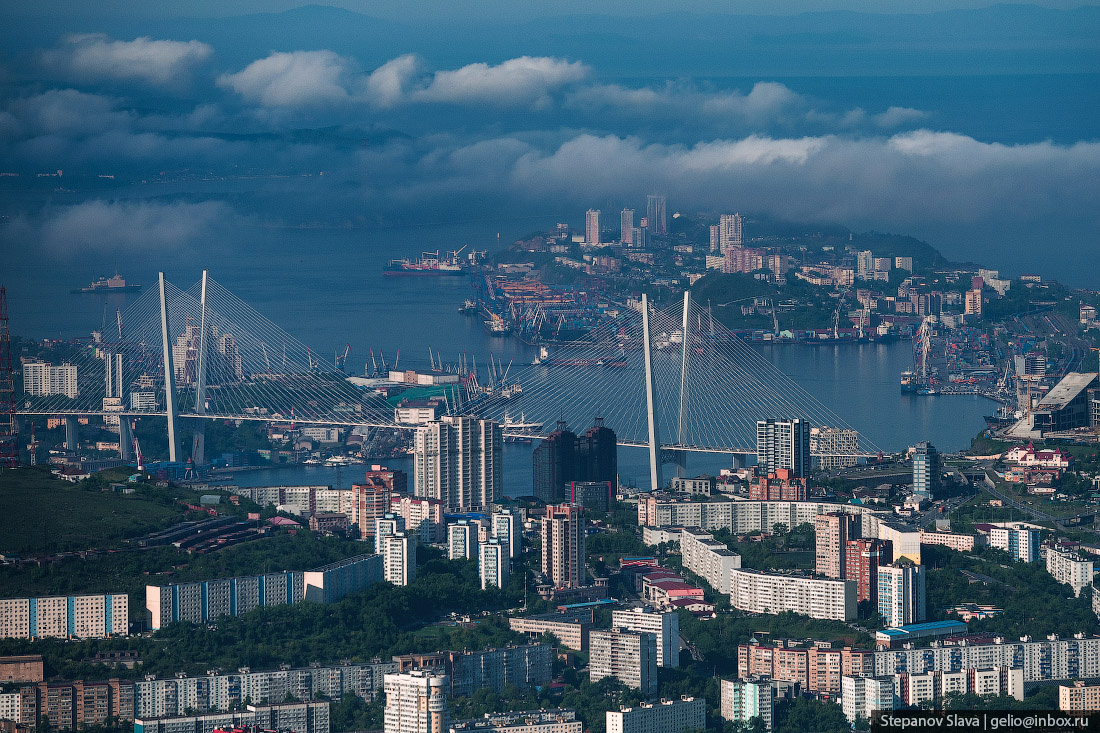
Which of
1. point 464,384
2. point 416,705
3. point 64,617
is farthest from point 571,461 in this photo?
point 416,705

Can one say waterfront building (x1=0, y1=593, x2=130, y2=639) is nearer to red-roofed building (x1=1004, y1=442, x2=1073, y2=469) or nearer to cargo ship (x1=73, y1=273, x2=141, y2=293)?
red-roofed building (x1=1004, y1=442, x2=1073, y2=469)

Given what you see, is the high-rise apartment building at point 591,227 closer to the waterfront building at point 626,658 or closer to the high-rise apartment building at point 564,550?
the high-rise apartment building at point 564,550

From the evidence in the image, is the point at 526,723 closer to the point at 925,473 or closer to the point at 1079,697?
the point at 1079,697

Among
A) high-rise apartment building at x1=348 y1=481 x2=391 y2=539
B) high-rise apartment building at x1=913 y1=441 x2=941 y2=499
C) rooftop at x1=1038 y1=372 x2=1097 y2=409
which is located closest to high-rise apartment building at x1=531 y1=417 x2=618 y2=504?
high-rise apartment building at x1=348 y1=481 x2=391 y2=539

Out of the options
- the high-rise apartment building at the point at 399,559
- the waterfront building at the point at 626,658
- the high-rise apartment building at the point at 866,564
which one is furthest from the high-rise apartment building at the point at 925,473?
the waterfront building at the point at 626,658

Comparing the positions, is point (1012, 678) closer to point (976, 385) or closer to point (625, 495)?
point (625, 495)
